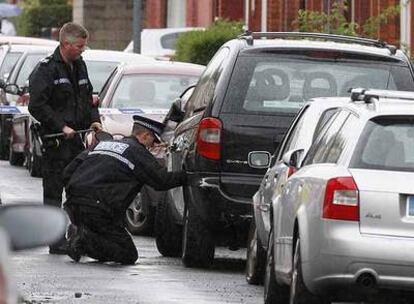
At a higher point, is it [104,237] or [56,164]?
[56,164]

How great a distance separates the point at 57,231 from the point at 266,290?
644 cm

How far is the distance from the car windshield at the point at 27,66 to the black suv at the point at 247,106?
45.2 ft

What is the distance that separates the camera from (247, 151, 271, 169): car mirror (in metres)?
13.4

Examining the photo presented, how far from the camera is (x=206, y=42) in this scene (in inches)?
1283

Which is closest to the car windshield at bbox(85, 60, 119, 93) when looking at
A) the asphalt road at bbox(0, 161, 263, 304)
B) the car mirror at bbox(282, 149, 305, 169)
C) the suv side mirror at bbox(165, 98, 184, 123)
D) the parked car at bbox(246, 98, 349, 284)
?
the asphalt road at bbox(0, 161, 263, 304)

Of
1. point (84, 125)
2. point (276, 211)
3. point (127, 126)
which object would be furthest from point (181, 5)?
point (276, 211)

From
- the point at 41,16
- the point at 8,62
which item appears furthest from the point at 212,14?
the point at 41,16

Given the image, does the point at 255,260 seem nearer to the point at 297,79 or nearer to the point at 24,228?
the point at 297,79

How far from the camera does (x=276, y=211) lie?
37.5 ft

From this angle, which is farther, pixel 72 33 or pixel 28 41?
pixel 28 41

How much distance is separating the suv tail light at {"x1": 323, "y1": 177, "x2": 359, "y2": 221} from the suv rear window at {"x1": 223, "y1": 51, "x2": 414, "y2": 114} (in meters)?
3.56

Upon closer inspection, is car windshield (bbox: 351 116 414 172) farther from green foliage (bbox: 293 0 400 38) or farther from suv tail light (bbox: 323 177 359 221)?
green foliage (bbox: 293 0 400 38)

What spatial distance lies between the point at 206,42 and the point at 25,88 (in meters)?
8.04

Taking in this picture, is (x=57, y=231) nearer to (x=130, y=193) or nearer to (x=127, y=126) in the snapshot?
(x=130, y=193)
